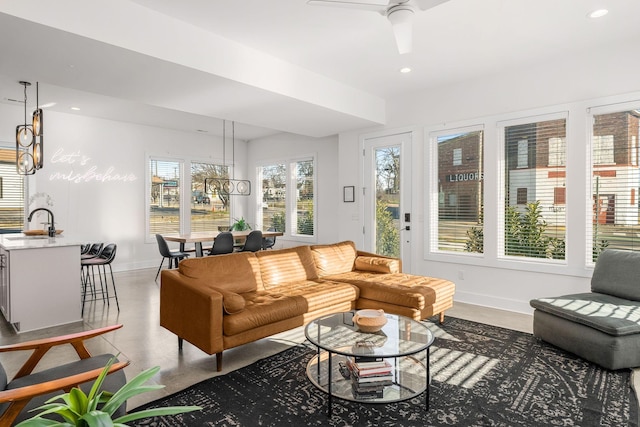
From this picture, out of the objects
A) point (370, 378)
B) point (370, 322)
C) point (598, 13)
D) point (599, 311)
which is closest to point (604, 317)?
point (599, 311)

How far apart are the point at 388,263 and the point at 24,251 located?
4034 millimetres

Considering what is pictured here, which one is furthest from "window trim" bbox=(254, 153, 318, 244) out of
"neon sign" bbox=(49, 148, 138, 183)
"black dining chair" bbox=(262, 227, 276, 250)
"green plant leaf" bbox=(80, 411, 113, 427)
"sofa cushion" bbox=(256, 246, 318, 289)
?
"green plant leaf" bbox=(80, 411, 113, 427)

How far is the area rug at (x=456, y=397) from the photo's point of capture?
2279 millimetres

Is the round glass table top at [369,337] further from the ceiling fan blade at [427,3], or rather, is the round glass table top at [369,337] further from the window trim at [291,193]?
the window trim at [291,193]

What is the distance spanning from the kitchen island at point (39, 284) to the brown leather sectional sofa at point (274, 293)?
155 cm

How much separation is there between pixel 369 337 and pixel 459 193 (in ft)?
10.8

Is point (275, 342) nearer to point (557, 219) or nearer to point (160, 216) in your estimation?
point (557, 219)

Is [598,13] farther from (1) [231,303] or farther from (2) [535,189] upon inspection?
(1) [231,303]

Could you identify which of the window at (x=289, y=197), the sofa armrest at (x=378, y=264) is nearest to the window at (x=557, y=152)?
the sofa armrest at (x=378, y=264)

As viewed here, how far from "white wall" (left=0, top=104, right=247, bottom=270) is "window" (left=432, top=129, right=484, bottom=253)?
5810 mm

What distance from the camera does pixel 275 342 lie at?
3621 mm

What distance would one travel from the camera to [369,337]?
8.67ft

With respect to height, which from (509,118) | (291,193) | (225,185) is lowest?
(291,193)

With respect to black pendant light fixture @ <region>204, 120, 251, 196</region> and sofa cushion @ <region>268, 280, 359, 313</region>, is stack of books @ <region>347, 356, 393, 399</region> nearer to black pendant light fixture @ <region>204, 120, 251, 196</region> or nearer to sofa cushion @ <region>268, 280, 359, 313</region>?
sofa cushion @ <region>268, 280, 359, 313</region>
